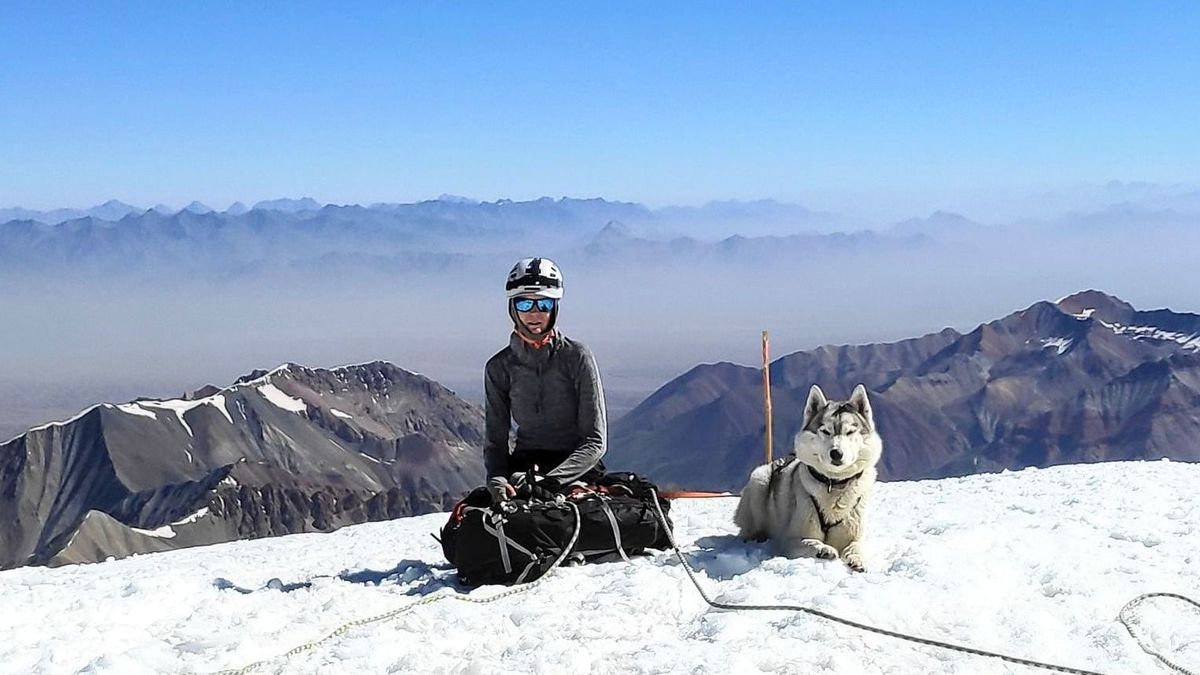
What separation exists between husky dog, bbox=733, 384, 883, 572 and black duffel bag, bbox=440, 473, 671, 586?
57.7 inches

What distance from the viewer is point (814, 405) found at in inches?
383

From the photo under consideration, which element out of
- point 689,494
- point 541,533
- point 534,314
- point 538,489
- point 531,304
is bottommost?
point 689,494

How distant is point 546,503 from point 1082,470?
10116 mm

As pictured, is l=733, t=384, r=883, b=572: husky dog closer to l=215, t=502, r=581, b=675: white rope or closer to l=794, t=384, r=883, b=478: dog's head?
l=794, t=384, r=883, b=478: dog's head

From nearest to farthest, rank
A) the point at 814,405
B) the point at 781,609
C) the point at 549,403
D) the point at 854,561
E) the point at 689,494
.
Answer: the point at 781,609
the point at 854,561
the point at 814,405
the point at 549,403
the point at 689,494

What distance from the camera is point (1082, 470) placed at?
640 inches

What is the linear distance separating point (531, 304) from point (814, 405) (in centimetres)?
299

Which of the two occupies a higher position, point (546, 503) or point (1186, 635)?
point (546, 503)

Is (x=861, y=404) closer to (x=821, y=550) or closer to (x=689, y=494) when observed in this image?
(x=821, y=550)

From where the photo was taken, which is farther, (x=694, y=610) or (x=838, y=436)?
(x=838, y=436)

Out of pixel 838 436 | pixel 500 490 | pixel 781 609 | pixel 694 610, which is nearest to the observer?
pixel 781 609

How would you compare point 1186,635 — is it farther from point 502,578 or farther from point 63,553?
point 63,553

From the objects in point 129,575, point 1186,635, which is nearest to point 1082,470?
point 1186,635

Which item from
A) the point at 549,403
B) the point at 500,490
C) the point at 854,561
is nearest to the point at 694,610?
the point at 854,561
